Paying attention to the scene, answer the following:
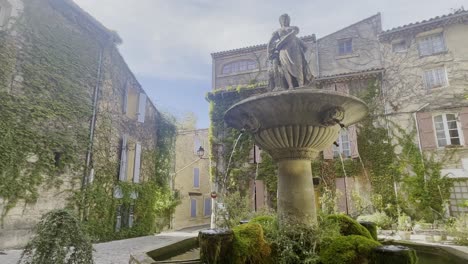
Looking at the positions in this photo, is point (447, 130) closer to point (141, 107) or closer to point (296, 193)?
point (296, 193)

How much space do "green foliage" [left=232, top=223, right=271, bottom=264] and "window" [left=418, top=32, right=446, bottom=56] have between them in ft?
47.7

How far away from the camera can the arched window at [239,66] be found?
1798cm

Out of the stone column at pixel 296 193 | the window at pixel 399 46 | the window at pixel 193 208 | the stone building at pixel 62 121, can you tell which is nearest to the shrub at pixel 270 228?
the stone column at pixel 296 193

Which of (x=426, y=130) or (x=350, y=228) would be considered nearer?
(x=350, y=228)

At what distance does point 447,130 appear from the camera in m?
12.7

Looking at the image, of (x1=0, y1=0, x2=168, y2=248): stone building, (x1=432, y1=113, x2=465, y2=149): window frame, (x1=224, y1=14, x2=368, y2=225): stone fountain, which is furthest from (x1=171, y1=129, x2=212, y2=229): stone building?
(x1=224, y1=14, x2=368, y2=225): stone fountain

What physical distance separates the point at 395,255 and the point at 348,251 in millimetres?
693

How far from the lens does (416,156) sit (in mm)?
12672

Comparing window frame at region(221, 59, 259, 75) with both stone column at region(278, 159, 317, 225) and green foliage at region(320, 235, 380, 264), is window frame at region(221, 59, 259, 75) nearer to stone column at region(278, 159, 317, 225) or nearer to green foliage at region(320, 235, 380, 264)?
stone column at region(278, 159, 317, 225)

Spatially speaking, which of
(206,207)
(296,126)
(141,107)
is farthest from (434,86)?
(206,207)

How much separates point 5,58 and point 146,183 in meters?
7.21

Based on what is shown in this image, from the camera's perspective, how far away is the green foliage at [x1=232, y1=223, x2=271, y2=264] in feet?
10.6

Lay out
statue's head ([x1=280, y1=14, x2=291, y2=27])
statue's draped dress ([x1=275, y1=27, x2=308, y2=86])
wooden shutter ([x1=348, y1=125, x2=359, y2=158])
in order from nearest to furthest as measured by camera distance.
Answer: statue's draped dress ([x1=275, y1=27, x2=308, y2=86]) < statue's head ([x1=280, y1=14, x2=291, y2=27]) < wooden shutter ([x1=348, y1=125, x2=359, y2=158])

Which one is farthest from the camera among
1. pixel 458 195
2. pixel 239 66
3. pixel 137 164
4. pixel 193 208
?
pixel 193 208
